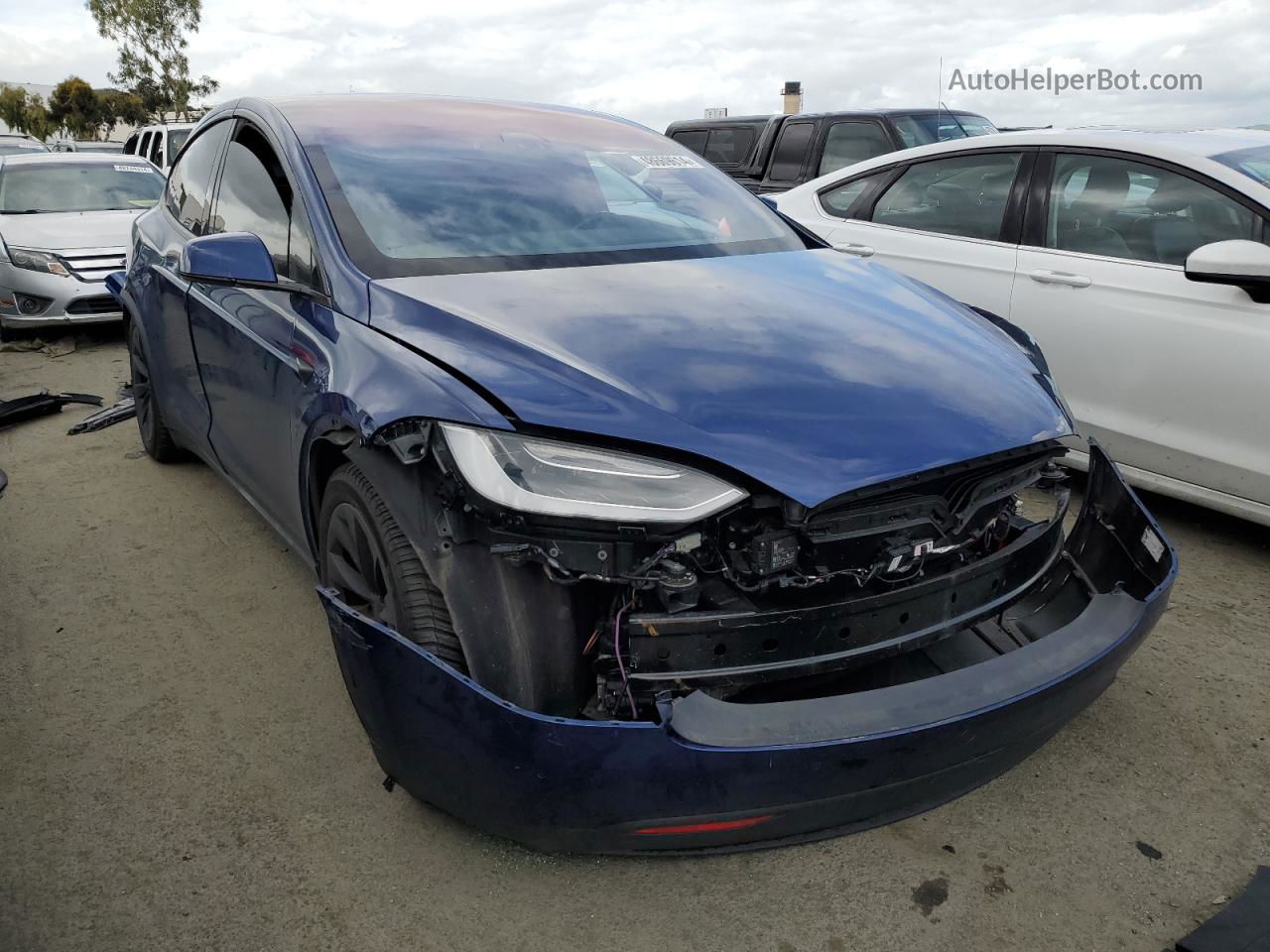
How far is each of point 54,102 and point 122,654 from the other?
51.3 meters

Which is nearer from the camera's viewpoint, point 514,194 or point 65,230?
point 514,194

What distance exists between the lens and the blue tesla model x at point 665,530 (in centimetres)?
180

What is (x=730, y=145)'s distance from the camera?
10703 millimetres

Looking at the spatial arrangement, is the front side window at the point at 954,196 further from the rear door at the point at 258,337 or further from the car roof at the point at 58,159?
the car roof at the point at 58,159

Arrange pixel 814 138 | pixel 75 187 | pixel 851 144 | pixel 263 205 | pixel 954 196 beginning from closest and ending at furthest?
pixel 263 205 → pixel 954 196 → pixel 75 187 → pixel 851 144 → pixel 814 138

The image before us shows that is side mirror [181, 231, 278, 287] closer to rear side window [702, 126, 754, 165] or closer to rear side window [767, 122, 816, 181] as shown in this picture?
rear side window [767, 122, 816, 181]

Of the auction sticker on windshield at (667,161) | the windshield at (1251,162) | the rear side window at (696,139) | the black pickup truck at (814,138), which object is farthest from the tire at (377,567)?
the rear side window at (696,139)

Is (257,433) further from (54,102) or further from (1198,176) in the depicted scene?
(54,102)

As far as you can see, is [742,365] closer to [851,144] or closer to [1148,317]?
[1148,317]

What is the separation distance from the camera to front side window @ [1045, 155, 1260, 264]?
3.66 m

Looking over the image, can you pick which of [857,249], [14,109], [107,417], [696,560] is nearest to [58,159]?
[107,417]

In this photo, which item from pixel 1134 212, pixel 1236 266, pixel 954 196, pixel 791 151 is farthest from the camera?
pixel 791 151

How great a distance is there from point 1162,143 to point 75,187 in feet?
28.1

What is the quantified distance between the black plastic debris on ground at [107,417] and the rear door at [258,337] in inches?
92.5
